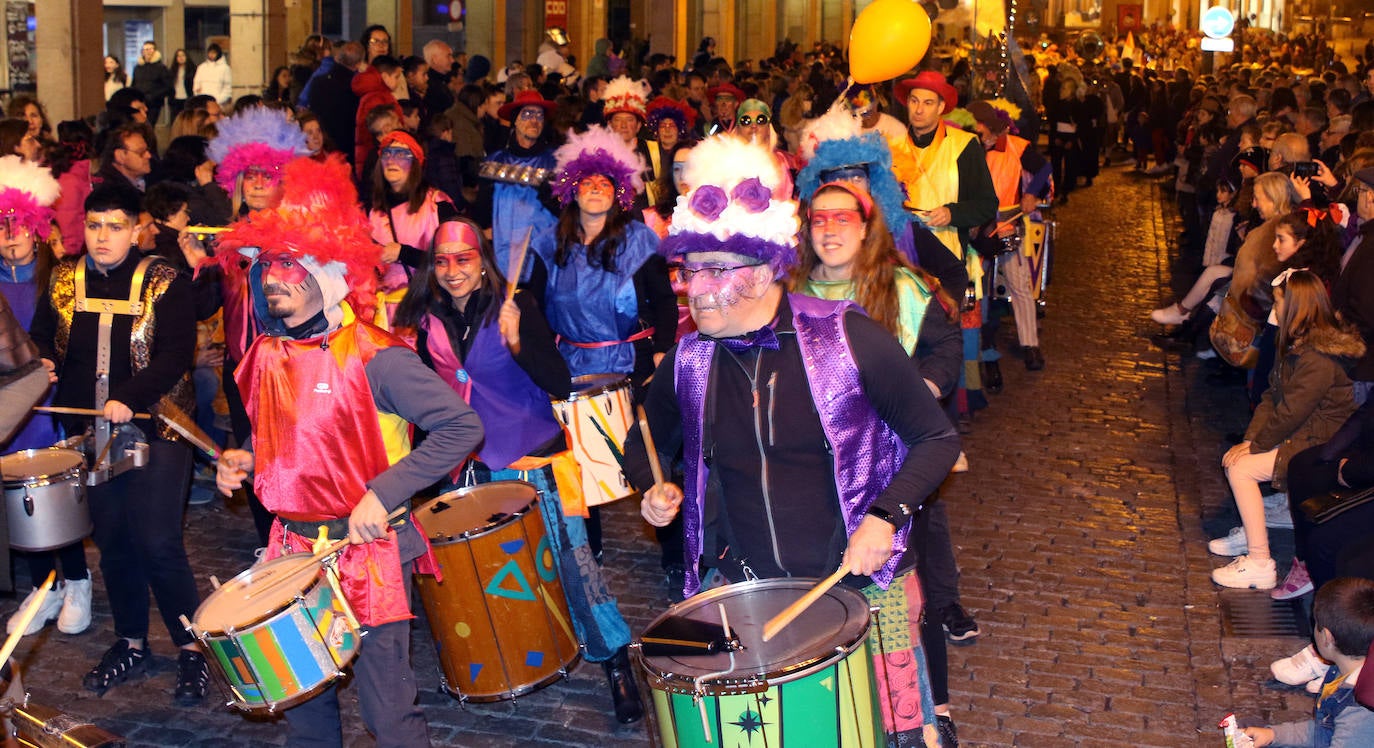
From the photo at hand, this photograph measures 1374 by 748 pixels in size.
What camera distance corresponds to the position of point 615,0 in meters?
38.1

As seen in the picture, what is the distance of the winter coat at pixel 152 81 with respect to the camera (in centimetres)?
2073

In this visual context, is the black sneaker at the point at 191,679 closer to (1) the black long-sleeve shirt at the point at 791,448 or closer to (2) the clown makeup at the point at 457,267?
(2) the clown makeup at the point at 457,267

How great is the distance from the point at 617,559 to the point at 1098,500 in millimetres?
2912

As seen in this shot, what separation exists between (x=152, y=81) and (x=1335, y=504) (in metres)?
18.1

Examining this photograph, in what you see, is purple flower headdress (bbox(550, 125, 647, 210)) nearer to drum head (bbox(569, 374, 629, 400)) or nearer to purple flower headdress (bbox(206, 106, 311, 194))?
drum head (bbox(569, 374, 629, 400))

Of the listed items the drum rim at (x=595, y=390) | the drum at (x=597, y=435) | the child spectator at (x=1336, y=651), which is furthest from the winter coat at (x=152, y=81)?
the child spectator at (x=1336, y=651)

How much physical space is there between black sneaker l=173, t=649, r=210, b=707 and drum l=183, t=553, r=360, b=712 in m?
1.75

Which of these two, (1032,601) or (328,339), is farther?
(1032,601)

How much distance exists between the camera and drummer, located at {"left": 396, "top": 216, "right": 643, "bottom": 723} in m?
5.84

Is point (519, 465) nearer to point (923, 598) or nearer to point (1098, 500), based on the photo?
point (923, 598)

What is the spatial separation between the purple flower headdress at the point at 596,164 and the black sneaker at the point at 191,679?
8.21 feet

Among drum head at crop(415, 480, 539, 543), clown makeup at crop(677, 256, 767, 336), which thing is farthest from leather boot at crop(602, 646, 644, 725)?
clown makeup at crop(677, 256, 767, 336)

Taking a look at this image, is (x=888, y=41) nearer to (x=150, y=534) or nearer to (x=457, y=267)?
(x=457, y=267)

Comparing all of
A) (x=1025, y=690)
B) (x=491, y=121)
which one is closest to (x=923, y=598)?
(x=1025, y=690)
